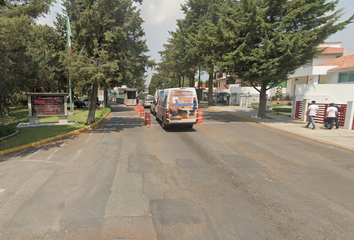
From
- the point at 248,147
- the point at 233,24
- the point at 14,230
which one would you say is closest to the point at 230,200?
the point at 14,230

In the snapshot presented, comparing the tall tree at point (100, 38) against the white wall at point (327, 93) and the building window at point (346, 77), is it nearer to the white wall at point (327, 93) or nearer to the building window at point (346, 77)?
the white wall at point (327, 93)

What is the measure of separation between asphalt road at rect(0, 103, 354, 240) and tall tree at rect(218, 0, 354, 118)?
26.4ft

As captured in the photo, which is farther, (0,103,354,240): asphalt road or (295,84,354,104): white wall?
(295,84,354,104): white wall

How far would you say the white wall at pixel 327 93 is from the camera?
48.8 feet

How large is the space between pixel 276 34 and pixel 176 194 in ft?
45.0

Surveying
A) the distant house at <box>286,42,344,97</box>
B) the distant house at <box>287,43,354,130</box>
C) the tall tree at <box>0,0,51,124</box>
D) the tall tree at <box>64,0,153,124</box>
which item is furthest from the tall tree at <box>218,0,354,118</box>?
the tall tree at <box>0,0,51,124</box>

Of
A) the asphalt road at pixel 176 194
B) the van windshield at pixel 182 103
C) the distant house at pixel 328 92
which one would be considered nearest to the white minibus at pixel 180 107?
the van windshield at pixel 182 103

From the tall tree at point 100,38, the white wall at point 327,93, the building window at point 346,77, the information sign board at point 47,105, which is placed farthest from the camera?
the building window at point 346,77

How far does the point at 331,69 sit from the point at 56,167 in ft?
88.6

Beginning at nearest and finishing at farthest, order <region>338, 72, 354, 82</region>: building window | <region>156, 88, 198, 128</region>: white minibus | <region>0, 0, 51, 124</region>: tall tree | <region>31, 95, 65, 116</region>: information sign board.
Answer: <region>0, 0, 51, 124</region>: tall tree → <region>156, 88, 198, 128</region>: white minibus → <region>31, 95, 65, 116</region>: information sign board → <region>338, 72, 354, 82</region>: building window

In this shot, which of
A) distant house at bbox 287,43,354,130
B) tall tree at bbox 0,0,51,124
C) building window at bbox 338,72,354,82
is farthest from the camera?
building window at bbox 338,72,354,82

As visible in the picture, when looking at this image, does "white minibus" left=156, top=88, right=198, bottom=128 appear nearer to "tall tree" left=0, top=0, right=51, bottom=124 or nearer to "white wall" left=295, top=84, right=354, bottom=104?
"tall tree" left=0, top=0, right=51, bottom=124

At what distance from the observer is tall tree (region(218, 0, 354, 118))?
1381 centimetres

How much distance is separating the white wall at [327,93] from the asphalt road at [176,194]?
9.36 metres
